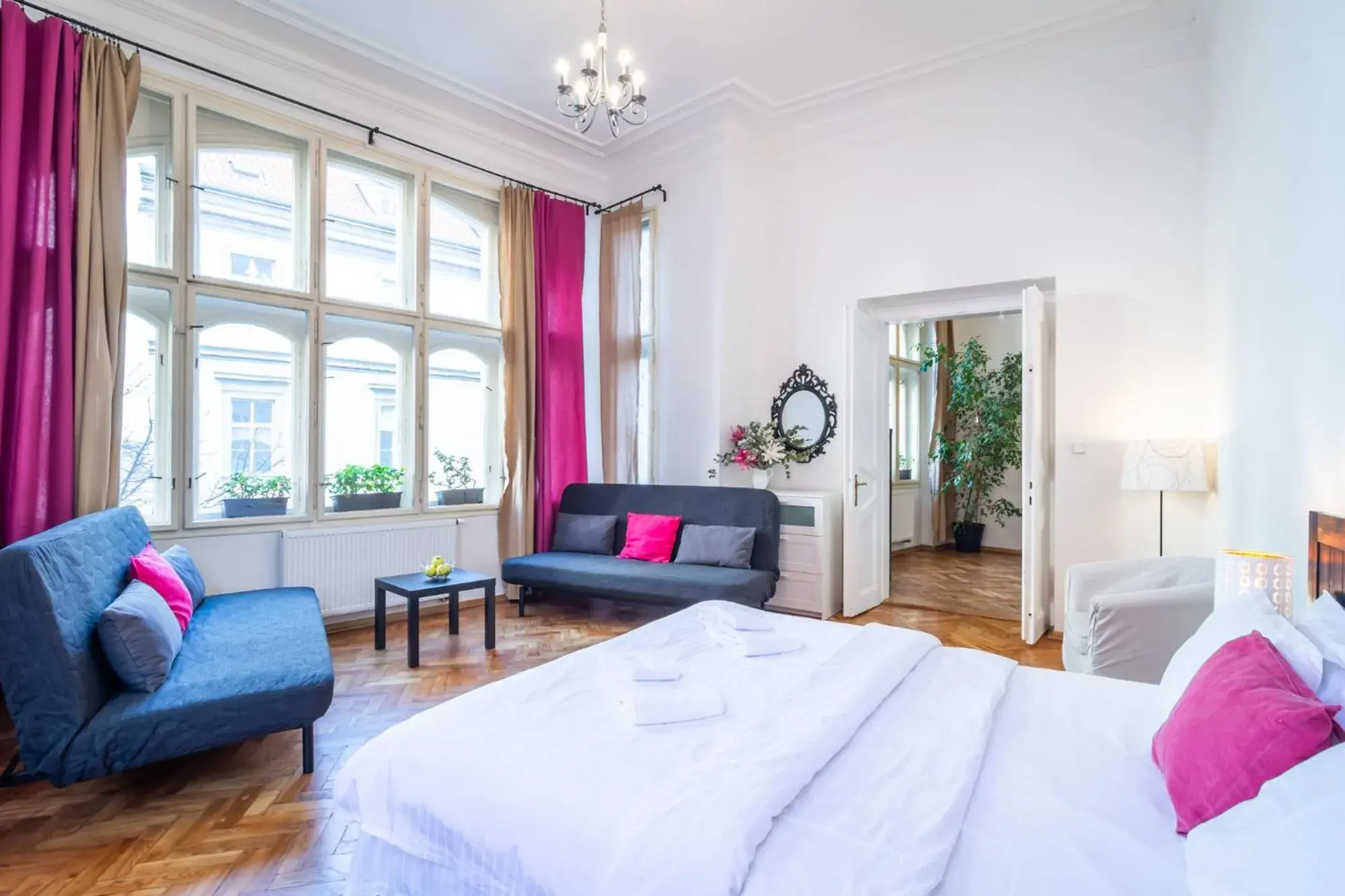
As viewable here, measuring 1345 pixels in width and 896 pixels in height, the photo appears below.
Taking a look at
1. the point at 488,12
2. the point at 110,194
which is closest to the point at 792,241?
the point at 488,12

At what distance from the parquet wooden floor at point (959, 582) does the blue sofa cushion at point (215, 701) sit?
12.8ft

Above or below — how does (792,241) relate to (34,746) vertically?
above

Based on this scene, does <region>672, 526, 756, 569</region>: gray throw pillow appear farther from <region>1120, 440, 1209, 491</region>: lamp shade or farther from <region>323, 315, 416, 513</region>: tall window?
<region>1120, 440, 1209, 491</region>: lamp shade

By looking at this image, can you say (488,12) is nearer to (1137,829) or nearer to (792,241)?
(792,241)

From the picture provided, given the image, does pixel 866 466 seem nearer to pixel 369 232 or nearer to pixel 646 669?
pixel 646 669

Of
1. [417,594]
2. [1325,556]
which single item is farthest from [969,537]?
[417,594]

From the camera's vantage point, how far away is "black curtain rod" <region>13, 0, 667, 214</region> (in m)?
3.18

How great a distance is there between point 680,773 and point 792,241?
15.0 ft

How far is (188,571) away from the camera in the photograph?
3.17 metres

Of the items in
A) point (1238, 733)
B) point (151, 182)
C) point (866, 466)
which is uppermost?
point (151, 182)

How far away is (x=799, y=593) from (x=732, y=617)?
2356mm

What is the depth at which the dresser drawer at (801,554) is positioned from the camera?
178 inches

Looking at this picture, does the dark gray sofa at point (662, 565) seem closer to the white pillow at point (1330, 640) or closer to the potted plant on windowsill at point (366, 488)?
the potted plant on windowsill at point (366, 488)

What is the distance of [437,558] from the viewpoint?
12.1 ft
